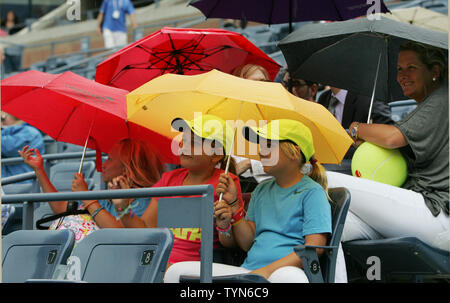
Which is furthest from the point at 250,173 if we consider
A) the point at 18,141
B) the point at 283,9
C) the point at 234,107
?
the point at 18,141

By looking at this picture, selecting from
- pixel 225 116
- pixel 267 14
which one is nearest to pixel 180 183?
pixel 225 116

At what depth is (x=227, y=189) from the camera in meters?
3.42

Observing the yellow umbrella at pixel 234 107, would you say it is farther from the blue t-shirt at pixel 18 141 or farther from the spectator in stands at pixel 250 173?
the blue t-shirt at pixel 18 141

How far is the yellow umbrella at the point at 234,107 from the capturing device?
11.8ft

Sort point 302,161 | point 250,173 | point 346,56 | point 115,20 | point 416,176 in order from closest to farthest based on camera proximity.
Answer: point 302,161
point 416,176
point 250,173
point 346,56
point 115,20

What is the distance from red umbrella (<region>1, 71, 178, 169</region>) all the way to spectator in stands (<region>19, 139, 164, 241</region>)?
0.20 meters

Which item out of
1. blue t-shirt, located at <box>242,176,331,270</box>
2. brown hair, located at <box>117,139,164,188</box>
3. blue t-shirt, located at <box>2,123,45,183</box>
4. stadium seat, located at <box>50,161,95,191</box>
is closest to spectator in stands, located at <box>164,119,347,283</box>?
blue t-shirt, located at <box>242,176,331,270</box>

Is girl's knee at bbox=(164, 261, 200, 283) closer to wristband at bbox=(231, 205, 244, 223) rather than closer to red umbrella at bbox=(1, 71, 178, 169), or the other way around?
wristband at bbox=(231, 205, 244, 223)

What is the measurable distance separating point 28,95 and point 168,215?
6.29ft

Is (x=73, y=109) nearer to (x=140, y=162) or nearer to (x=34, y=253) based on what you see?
(x=140, y=162)

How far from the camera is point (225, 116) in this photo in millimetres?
4070

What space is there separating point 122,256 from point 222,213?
0.50 meters

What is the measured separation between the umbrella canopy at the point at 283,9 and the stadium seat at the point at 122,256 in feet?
8.45
